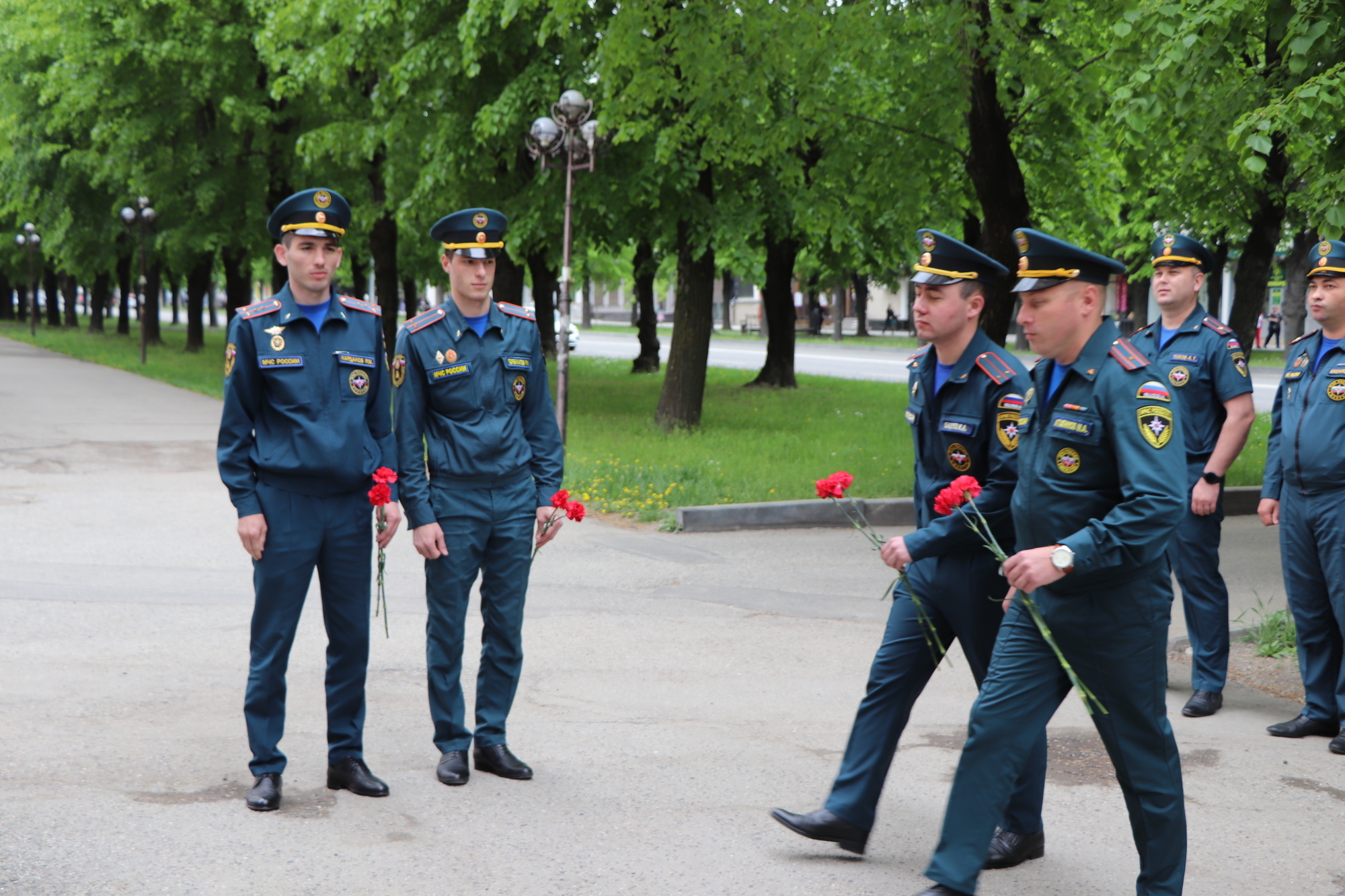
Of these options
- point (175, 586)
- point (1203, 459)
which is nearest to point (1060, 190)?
point (1203, 459)

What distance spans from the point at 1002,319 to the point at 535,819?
10.8 m

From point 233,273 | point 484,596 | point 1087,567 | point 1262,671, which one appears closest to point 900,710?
point 1087,567

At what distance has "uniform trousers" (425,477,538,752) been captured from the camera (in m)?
4.71

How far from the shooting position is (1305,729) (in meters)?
5.58

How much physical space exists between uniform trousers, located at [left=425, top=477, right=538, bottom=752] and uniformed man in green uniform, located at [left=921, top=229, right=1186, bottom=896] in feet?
6.33

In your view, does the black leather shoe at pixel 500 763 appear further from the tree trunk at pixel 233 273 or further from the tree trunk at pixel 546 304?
the tree trunk at pixel 233 273

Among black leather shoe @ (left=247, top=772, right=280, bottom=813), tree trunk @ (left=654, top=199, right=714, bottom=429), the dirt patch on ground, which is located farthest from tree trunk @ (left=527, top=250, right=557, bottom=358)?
black leather shoe @ (left=247, top=772, right=280, bottom=813)

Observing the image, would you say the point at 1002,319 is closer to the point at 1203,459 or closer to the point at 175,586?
the point at 1203,459

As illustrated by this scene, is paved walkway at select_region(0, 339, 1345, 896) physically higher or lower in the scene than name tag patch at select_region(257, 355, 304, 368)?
lower

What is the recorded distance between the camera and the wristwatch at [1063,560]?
3.23 meters

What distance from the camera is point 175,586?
811 cm

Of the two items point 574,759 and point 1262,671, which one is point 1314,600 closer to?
point 1262,671

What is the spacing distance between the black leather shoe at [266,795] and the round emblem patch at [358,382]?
1365 millimetres

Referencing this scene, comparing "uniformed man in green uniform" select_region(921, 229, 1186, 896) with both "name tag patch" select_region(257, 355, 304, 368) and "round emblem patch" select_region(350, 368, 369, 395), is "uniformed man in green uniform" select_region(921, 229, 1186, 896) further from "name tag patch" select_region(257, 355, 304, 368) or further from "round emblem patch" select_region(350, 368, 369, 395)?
"name tag patch" select_region(257, 355, 304, 368)
